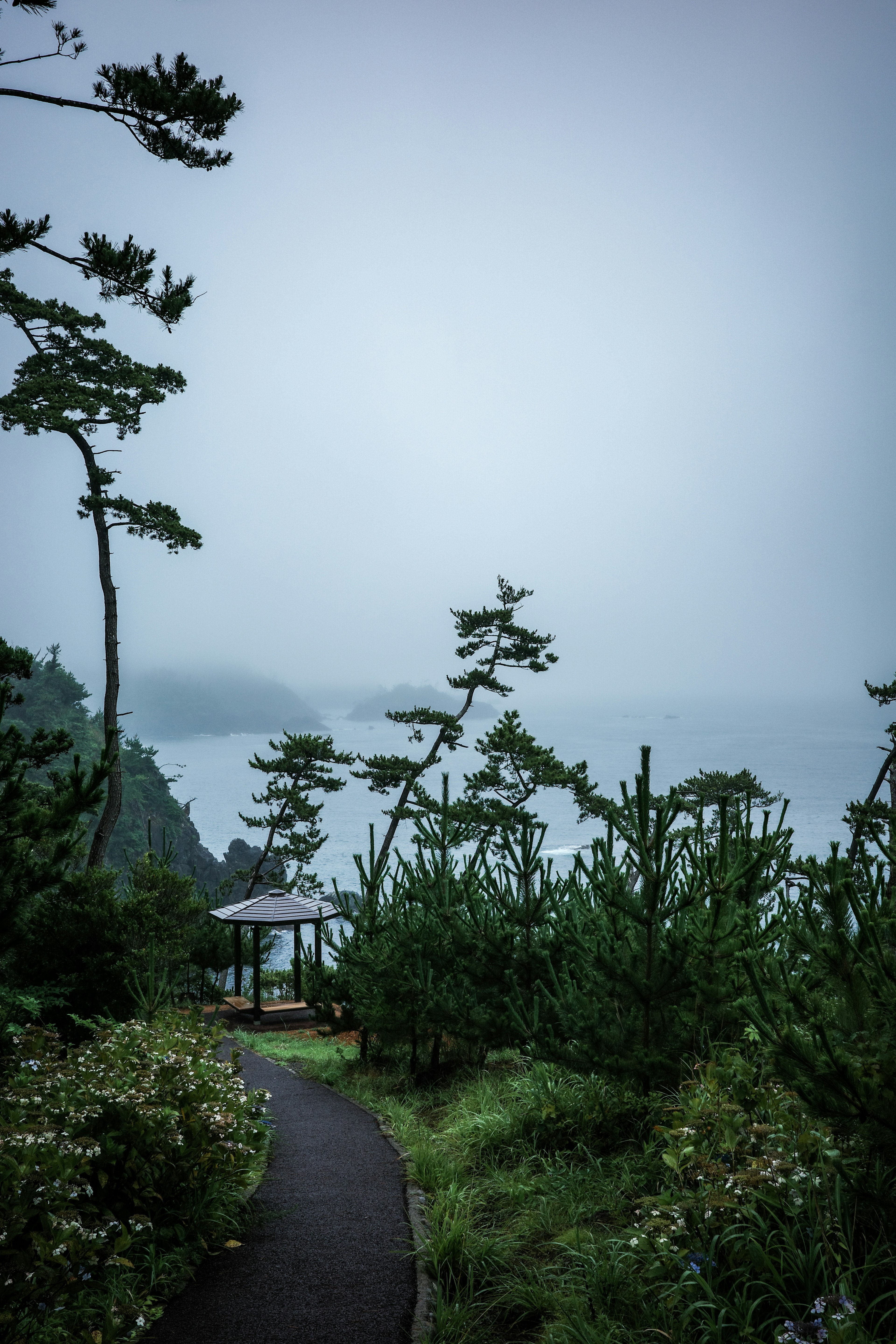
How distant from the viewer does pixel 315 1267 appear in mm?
3676

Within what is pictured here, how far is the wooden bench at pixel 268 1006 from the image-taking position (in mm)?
11977

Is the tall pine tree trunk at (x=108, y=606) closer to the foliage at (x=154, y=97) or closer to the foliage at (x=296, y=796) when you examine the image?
the foliage at (x=296, y=796)

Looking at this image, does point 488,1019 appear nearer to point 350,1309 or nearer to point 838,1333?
point 350,1309

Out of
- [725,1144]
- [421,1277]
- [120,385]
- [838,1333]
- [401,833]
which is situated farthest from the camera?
[401,833]

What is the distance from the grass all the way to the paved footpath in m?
0.20

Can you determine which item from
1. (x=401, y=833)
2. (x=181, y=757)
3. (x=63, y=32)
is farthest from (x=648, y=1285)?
(x=181, y=757)

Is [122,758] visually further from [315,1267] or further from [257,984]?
[315,1267]

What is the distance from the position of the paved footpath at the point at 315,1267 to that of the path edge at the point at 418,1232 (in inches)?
1.2

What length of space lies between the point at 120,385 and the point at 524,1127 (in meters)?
13.2

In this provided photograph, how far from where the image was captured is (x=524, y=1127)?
A: 16.1 ft

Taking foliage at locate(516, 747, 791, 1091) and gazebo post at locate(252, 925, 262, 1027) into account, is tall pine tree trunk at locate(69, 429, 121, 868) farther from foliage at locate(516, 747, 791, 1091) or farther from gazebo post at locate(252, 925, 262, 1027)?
foliage at locate(516, 747, 791, 1091)

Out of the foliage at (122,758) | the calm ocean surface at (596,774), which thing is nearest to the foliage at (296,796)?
the calm ocean surface at (596,774)

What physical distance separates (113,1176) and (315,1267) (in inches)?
40.4

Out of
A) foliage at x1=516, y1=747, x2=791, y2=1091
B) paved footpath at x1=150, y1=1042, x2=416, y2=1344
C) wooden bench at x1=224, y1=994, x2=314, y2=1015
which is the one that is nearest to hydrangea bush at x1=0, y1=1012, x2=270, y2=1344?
paved footpath at x1=150, y1=1042, x2=416, y2=1344
